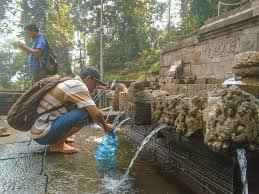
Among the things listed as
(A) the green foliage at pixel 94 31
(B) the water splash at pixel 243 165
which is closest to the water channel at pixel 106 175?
(B) the water splash at pixel 243 165

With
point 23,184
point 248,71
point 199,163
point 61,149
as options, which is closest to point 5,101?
point 61,149

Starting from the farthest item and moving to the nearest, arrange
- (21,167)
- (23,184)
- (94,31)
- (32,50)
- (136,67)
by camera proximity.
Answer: (94,31) < (136,67) < (32,50) < (21,167) < (23,184)

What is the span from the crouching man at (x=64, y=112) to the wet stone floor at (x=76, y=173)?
0.96ft

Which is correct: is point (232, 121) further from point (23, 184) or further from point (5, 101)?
point (5, 101)

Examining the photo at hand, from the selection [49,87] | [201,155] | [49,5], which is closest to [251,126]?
[201,155]

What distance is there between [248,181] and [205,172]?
0.47m

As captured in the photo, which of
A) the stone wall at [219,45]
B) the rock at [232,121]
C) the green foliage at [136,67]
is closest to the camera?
the rock at [232,121]

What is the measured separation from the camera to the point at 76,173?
297cm

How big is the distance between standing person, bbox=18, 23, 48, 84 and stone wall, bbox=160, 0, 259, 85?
3.31 m

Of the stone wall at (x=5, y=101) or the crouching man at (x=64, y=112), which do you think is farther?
the stone wall at (x=5, y=101)

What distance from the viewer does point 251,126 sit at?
202cm

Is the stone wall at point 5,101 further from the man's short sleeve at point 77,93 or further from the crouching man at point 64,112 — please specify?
the man's short sleeve at point 77,93

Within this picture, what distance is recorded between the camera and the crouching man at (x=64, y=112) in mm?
3477

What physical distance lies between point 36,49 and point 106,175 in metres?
3.22
